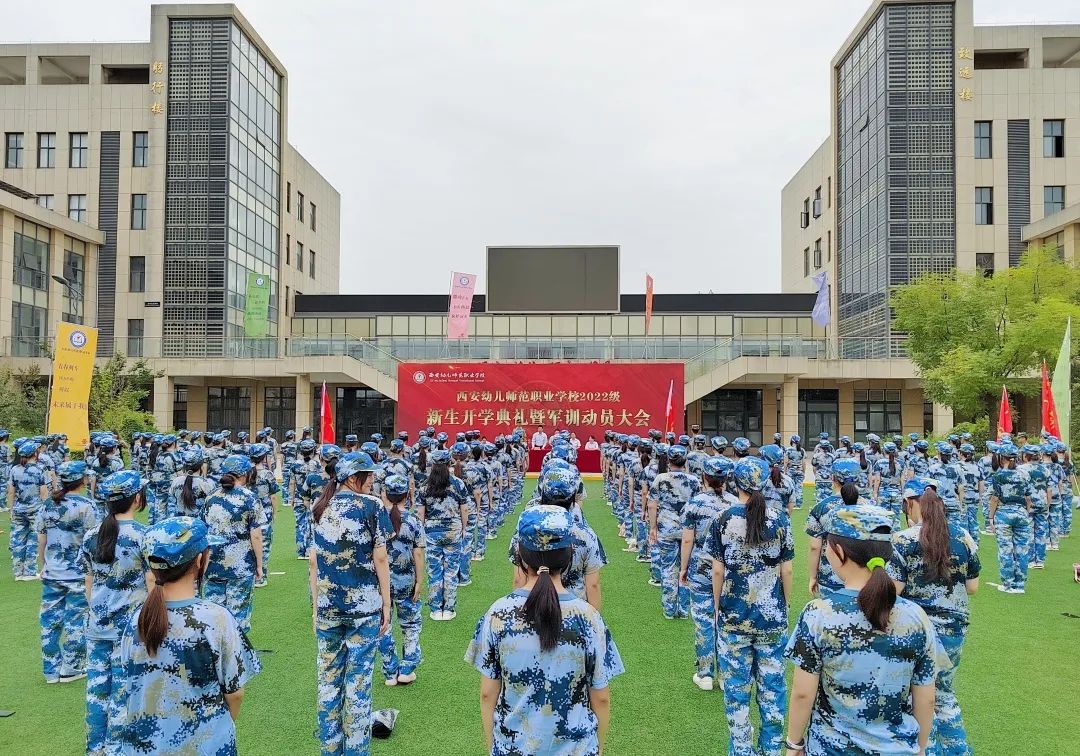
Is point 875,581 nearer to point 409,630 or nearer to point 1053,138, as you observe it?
point 409,630

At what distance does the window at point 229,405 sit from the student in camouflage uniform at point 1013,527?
33162mm

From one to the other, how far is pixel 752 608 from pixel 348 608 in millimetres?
2577

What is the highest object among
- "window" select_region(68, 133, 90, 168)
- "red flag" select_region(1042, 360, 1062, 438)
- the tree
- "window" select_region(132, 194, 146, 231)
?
"window" select_region(68, 133, 90, 168)

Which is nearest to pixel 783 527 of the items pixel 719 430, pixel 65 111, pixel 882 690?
pixel 882 690

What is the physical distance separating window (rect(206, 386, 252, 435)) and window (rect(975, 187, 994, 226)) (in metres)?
37.6

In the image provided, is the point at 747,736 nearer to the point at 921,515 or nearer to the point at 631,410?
the point at 921,515

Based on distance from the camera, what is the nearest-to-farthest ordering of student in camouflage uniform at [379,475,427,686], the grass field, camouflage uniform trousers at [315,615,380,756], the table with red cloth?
camouflage uniform trousers at [315,615,380,756]
the grass field
student in camouflage uniform at [379,475,427,686]
the table with red cloth

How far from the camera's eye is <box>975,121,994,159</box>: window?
32.6 m

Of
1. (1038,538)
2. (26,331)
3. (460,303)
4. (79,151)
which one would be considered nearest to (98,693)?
(1038,538)

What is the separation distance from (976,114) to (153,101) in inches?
1615

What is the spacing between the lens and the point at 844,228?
37312mm

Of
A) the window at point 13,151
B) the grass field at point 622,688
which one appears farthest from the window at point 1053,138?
the window at point 13,151

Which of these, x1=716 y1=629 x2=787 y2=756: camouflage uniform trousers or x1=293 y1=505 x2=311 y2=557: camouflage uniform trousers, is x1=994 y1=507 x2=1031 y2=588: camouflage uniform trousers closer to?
x1=716 y1=629 x2=787 y2=756: camouflage uniform trousers

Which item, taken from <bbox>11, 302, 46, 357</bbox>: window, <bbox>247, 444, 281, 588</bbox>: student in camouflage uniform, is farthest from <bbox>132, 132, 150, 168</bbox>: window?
A: <bbox>247, 444, 281, 588</bbox>: student in camouflage uniform
